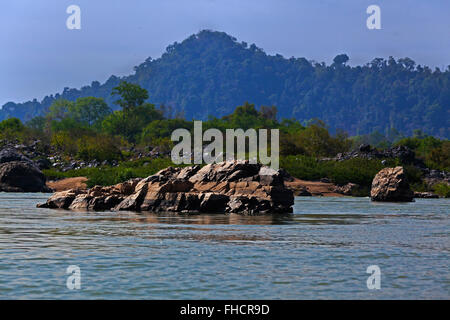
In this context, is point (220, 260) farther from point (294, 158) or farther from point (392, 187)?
point (294, 158)

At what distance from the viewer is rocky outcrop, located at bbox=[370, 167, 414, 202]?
7106 centimetres

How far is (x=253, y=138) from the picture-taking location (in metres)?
165

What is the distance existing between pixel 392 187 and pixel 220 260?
5279 cm

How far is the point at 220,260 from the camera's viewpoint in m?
21.7

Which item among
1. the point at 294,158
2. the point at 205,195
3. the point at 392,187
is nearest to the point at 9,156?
the point at 294,158

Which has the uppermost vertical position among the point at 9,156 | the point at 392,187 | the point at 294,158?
the point at 9,156

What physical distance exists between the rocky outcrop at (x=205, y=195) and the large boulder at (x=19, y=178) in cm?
4148

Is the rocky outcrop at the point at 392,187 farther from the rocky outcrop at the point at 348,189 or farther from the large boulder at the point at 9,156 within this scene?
the large boulder at the point at 9,156

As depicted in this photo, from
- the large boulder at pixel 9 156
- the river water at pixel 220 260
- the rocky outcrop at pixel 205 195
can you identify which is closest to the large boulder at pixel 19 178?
the large boulder at pixel 9 156

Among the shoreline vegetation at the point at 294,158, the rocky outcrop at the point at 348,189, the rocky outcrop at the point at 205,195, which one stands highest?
the shoreline vegetation at the point at 294,158

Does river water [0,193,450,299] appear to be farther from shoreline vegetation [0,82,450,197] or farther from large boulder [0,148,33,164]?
large boulder [0,148,33,164]

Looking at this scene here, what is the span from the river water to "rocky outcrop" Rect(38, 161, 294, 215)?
9.46 m

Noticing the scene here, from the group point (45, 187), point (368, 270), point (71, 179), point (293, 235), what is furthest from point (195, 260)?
point (71, 179)

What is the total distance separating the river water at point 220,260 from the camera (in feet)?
54.4
